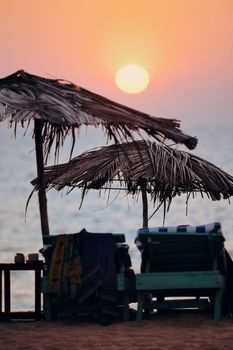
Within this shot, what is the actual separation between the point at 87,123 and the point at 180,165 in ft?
6.90

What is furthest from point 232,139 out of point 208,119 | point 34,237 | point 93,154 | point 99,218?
point 93,154

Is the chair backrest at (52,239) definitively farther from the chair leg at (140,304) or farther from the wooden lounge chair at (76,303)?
the chair leg at (140,304)

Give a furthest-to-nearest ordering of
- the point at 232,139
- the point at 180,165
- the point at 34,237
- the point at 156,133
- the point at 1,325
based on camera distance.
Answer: the point at 232,139, the point at 34,237, the point at 180,165, the point at 156,133, the point at 1,325

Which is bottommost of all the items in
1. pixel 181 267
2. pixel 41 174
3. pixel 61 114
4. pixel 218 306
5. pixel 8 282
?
pixel 218 306

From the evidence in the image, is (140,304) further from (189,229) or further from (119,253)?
(189,229)

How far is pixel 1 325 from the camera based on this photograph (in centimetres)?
→ 869

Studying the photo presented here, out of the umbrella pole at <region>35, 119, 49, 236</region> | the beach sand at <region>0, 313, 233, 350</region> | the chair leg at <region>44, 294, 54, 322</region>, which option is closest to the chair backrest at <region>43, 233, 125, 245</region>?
the chair leg at <region>44, 294, 54, 322</region>

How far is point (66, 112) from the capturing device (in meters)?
8.95

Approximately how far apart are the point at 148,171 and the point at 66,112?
2356mm

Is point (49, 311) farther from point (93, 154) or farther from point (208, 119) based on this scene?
point (208, 119)

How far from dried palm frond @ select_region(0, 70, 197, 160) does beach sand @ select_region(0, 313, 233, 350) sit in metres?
1.87

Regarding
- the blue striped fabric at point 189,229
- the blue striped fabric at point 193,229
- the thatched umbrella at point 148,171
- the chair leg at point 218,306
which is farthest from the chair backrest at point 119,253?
the thatched umbrella at point 148,171

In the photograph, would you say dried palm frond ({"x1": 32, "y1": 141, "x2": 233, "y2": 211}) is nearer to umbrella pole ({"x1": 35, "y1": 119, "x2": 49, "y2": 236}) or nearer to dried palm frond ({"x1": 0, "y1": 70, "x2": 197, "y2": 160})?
dried palm frond ({"x1": 0, "y1": 70, "x2": 197, "y2": 160})

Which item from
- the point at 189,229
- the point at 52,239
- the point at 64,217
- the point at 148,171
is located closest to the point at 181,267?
the point at 189,229
